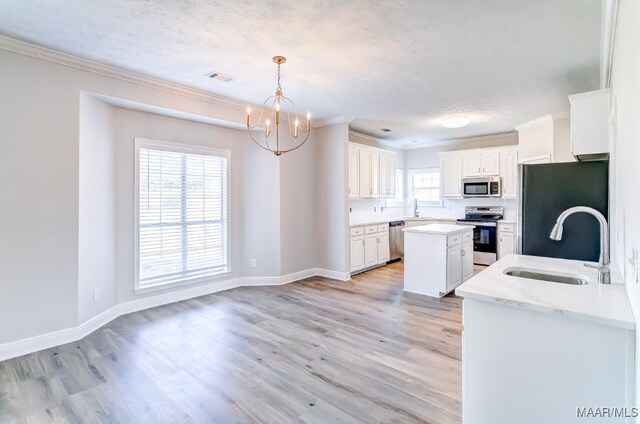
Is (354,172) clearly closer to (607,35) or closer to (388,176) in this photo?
(388,176)

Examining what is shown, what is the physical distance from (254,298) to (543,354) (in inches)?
143

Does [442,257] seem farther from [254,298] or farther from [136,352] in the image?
[136,352]

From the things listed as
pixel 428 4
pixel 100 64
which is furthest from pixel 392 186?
pixel 100 64

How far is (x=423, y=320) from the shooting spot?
363 centimetres

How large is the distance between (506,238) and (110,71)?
266 inches

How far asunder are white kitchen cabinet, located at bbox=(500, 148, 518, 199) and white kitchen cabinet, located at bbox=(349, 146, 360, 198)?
9.68 feet

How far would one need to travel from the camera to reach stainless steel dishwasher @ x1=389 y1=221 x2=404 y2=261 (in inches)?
265

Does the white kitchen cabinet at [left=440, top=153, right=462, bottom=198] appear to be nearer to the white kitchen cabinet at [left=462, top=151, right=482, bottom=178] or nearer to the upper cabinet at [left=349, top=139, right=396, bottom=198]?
the white kitchen cabinet at [left=462, top=151, right=482, bottom=178]

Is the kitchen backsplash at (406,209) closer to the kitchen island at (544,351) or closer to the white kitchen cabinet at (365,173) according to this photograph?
the white kitchen cabinet at (365,173)

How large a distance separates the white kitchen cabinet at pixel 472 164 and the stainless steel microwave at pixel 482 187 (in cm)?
13

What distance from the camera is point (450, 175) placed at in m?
7.12

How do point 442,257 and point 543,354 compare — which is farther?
point 442,257

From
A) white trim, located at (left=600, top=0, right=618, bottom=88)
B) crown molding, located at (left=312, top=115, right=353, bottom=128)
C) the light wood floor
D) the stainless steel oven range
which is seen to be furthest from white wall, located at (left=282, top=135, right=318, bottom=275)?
white trim, located at (left=600, top=0, right=618, bottom=88)

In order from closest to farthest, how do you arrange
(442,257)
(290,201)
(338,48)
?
(338,48) → (442,257) → (290,201)
